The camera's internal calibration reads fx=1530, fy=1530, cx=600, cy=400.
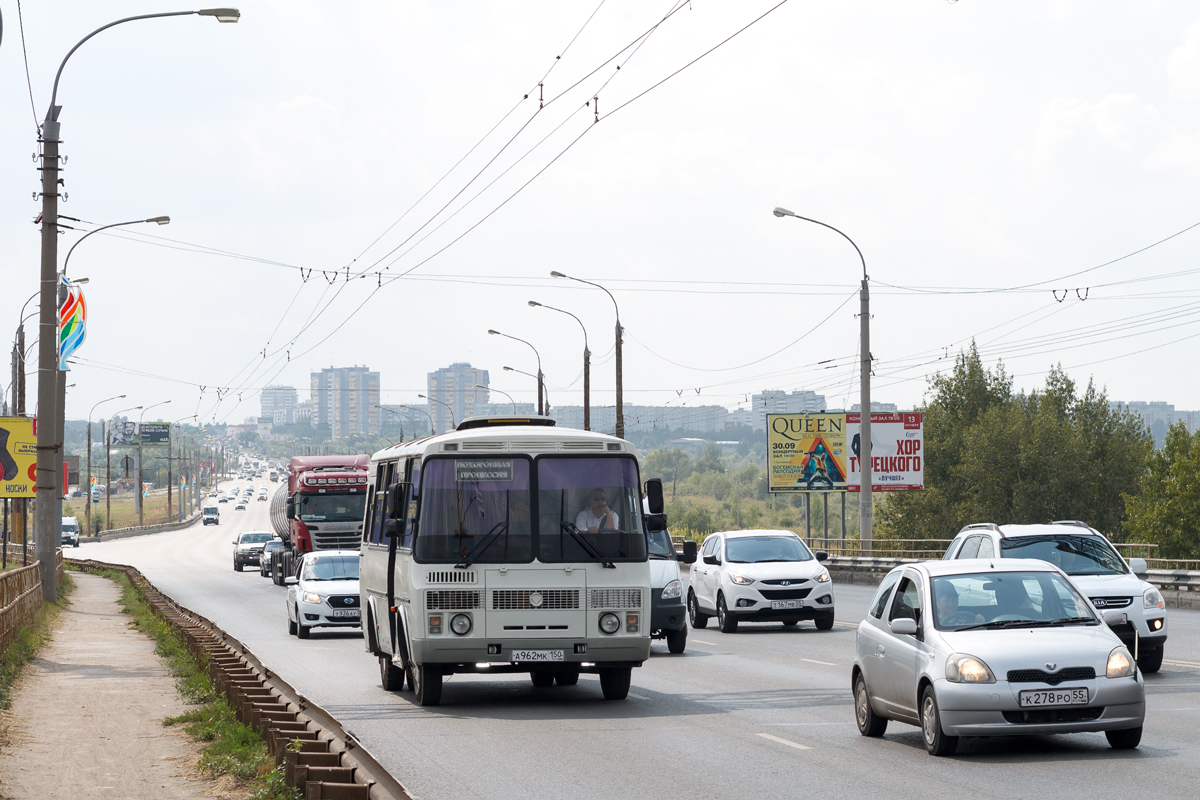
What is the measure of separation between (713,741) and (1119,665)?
3084 millimetres

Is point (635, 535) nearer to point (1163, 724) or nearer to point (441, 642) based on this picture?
point (441, 642)

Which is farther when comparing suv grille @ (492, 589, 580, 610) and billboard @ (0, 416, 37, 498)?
billboard @ (0, 416, 37, 498)

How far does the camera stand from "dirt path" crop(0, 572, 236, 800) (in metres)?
9.73

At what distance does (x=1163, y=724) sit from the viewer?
40.4ft

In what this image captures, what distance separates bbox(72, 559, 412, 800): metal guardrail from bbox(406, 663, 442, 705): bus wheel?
52.0 inches

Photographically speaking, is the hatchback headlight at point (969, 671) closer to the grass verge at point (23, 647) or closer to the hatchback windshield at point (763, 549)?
the grass verge at point (23, 647)

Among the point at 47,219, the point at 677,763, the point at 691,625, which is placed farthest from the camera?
the point at 691,625

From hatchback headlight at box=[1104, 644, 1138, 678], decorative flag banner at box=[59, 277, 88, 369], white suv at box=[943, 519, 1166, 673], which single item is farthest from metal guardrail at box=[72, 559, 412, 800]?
decorative flag banner at box=[59, 277, 88, 369]

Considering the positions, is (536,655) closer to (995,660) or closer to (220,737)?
(220,737)

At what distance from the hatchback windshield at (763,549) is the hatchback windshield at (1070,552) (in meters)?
8.21

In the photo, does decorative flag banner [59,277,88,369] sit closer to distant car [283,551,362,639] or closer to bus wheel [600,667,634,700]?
distant car [283,551,362,639]

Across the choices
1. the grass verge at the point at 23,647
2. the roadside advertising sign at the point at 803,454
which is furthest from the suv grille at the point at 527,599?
the roadside advertising sign at the point at 803,454

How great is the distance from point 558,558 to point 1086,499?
80.5 metres

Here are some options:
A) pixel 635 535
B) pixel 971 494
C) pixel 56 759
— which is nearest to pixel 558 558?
pixel 635 535
